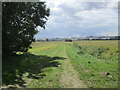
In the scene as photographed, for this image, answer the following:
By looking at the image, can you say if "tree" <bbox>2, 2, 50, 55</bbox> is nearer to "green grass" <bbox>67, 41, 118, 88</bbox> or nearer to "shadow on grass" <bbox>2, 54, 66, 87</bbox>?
"shadow on grass" <bbox>2, 54, 66, 87</bbox>

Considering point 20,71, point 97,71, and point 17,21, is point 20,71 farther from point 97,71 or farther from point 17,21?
point 17,21

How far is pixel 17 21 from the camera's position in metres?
21.2

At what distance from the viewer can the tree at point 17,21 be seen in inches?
698

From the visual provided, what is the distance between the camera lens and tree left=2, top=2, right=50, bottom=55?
17722 mm

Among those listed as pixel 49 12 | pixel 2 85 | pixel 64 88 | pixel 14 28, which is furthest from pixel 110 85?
pixel 49 12

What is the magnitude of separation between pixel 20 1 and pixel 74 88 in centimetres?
1483

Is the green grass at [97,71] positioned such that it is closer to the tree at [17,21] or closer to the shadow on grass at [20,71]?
the shadow on grass at [20,71]

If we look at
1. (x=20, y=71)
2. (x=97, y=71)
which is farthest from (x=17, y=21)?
(x=97, y=71)

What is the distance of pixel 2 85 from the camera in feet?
30.0

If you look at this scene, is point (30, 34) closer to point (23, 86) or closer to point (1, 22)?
point (1, 22)

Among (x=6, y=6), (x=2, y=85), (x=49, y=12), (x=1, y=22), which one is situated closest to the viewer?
(x=2, y=85)

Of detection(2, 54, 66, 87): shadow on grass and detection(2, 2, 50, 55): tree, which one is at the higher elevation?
detection(2, 2, 50, 55): tree

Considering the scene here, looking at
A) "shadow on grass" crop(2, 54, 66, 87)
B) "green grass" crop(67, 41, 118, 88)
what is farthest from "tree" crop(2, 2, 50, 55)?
"green grass" crop(67, 41, 118, 88)

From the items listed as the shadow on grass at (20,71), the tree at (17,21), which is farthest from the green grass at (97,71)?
the tree at (17,21)
